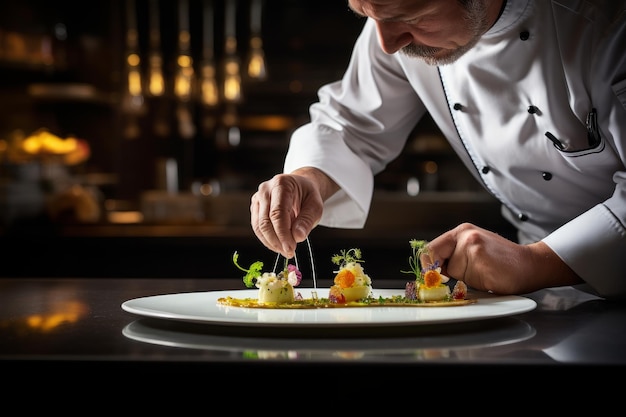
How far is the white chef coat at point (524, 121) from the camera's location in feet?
4.51

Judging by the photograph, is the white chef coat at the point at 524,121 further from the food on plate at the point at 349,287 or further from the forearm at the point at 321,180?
the food on plate at the point at 349,287

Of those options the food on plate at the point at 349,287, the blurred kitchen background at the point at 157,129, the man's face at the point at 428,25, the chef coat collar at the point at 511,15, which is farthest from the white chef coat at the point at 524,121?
the blurred kitchen background at the point at 157,129

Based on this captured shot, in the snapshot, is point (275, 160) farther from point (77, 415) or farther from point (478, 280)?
point (77, 415)

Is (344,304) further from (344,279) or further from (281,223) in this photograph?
(281,223)

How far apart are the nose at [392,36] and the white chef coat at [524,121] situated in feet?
0.77

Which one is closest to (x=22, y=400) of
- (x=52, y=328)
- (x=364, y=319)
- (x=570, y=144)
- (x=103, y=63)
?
(x=52, y=328)

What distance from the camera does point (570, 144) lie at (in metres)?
1.53

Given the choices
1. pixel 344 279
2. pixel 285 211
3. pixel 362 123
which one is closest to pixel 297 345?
pixel 344 279

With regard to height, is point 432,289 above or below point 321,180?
below

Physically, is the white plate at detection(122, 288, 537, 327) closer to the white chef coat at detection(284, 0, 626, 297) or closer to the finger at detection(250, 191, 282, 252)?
the finger at detection(250, 191, 282, 252)

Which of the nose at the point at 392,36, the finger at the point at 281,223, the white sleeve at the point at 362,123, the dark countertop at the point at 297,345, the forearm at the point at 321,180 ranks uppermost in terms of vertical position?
the nose at the point at 392,36

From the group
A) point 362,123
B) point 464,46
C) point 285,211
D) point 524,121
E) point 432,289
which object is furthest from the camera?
point 362,123

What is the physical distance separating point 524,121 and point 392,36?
1.21 ft

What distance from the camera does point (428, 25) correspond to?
1.36m
